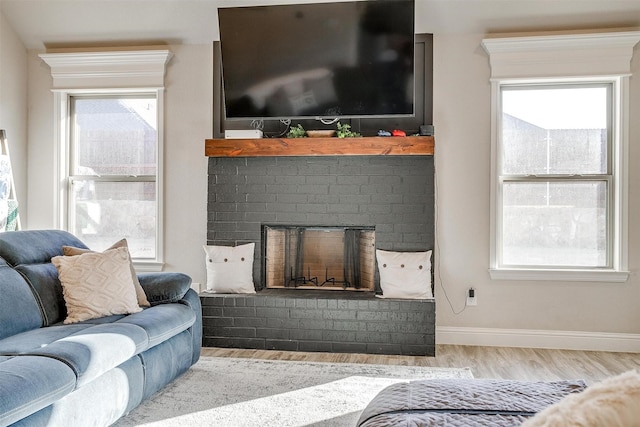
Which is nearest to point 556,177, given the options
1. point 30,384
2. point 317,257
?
point 317,257

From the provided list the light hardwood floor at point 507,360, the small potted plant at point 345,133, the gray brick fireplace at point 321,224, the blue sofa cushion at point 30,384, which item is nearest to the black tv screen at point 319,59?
the small potted plant at point 345,133

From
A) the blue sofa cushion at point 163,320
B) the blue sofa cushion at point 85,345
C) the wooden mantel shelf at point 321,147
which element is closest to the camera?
the blue sofa cushion at point 85,345

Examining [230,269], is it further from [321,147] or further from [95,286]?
[95,286]

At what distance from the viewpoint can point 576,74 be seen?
418 centimetres

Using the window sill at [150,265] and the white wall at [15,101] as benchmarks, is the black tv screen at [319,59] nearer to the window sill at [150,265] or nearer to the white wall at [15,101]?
the window sill at [150,265]

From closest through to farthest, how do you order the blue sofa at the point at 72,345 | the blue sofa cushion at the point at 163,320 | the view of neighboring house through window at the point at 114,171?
the blue sofa at the point at 72,345 < the blue sofa cushion at the point at 163,320 < the view of neighboring house through window at the point at 114,171

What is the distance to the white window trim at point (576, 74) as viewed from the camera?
4.12 m

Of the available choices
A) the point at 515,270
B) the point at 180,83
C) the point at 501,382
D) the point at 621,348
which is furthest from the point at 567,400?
the point at 180,83

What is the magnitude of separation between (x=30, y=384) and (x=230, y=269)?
7.92 ft

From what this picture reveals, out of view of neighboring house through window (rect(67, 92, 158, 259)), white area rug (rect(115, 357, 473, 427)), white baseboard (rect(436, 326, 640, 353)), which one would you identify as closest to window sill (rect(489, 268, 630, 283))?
white baseboard (rect(436, 326, 640, 353))

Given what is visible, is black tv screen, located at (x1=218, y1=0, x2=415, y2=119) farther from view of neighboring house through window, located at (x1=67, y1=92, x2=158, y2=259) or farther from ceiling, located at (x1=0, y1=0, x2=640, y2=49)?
view of neighboring house through window, located at (x1=67, y1=92, x2=158, y2=259)

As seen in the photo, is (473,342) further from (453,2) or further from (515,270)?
(453,2)

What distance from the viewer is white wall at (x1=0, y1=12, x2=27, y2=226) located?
4.60 meters

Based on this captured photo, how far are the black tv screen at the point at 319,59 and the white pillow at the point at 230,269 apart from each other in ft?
3.52
